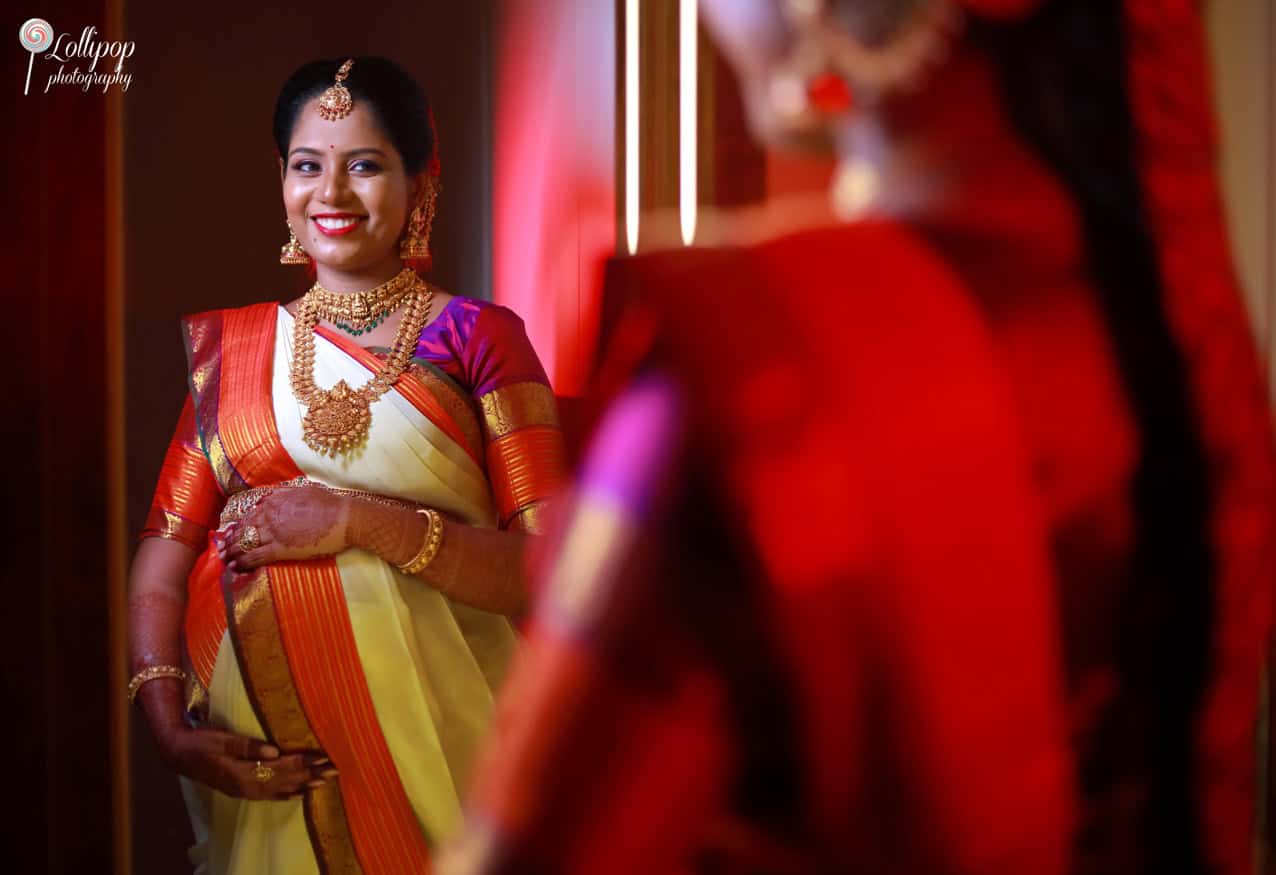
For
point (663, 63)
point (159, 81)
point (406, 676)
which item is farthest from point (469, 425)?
point (159, 81)

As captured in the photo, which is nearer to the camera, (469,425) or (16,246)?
(469,425)

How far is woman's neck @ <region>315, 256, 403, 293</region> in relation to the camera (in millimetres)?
1470

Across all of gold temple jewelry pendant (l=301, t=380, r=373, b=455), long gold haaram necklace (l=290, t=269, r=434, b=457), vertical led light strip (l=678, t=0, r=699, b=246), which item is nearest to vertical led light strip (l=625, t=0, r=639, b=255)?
vertical led light strip (l=678, t=0, r=699, b=246)

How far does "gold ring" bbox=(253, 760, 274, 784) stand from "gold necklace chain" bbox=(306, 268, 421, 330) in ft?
1.66

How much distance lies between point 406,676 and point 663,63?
29.8 inches

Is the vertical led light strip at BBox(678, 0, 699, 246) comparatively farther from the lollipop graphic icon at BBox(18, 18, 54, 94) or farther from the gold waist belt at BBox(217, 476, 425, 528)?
the lollipop graphic icon at BBox(18, 18, 54, 94)

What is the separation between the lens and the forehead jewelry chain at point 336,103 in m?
1.44

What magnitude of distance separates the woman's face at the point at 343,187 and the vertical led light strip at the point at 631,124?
0.94ft

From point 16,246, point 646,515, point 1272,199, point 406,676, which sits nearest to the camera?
point 646,515

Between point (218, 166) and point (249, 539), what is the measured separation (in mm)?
912

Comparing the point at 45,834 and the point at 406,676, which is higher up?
the point at 406,676

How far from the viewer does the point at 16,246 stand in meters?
1.93

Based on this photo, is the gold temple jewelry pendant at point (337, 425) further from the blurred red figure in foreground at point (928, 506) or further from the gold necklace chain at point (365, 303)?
the blurred red figure in foreground at point (928, 506)

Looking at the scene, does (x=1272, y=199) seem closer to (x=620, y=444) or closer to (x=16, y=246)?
(x=620, y=444)
